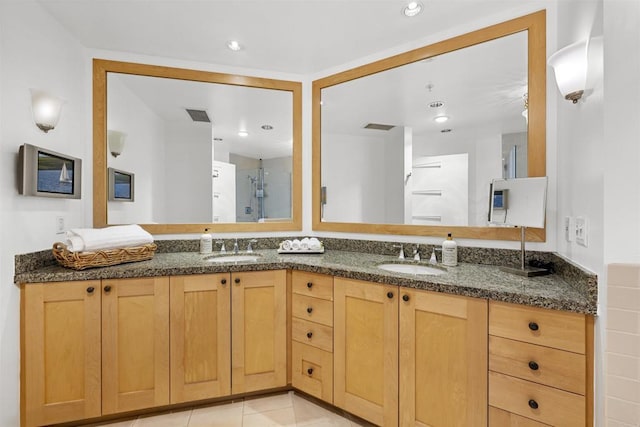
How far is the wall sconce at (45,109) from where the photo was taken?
166 centimetres

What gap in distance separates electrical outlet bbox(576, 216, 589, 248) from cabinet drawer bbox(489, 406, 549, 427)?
2.41 ft

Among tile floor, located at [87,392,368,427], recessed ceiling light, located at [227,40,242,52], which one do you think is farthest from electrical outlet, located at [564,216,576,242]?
recessed ceiling light, located at [227,40,242,52]

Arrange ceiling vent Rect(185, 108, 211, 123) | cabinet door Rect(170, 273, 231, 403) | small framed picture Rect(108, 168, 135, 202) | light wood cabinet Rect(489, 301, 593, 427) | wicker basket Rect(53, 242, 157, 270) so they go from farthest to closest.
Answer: ceiling vent Rect(185, 108, 211, 123) → small framed picture Rect(108, 168, 135, 202) → cabinet door Rect(170, 273, 231, 403) → wicker basket Rect(53, 242, 157, 270) → light wood cabinet Rect(489, 301, 593, 427)

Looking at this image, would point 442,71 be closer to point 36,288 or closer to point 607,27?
point 607,27

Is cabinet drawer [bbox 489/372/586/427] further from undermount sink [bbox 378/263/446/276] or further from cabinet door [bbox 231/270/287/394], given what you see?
cabinet door [bbox 231/270/287/394]

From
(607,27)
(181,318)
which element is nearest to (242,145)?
(181,318)

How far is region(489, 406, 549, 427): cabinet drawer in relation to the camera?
49.1 inches

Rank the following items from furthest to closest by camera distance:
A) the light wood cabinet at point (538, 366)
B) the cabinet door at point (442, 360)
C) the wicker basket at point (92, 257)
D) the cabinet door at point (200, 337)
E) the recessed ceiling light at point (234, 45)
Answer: the recessed ceiling light at point (234, 45) < the cabinet door at point (200, 337) < the wicker basket at point (92, 257) < the cabinet door at point (442, 360) < the light wood cabinet at point (538, 366)

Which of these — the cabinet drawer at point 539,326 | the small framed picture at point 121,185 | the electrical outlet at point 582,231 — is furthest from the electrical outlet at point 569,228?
the small framed picture at point 121,185

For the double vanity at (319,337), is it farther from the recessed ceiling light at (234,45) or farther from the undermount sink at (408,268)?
the recessed ceiling light at (234,45)

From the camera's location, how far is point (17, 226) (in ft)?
5.18

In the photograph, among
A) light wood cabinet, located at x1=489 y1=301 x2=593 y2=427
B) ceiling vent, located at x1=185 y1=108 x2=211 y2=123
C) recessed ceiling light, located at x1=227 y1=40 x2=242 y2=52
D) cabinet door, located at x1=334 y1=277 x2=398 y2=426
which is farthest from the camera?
ceiling vent, located at x1=185 y1=108 x2=211 y2=123

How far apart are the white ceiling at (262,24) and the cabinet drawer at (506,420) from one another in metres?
2.03

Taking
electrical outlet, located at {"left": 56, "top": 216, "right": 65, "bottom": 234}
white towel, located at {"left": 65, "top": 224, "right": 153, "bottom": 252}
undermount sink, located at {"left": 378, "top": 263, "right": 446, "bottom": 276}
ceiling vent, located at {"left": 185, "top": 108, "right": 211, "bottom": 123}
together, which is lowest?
undermount sink, located at {"left": 378, "top": 263, "right": 446, "bottom": 276}
